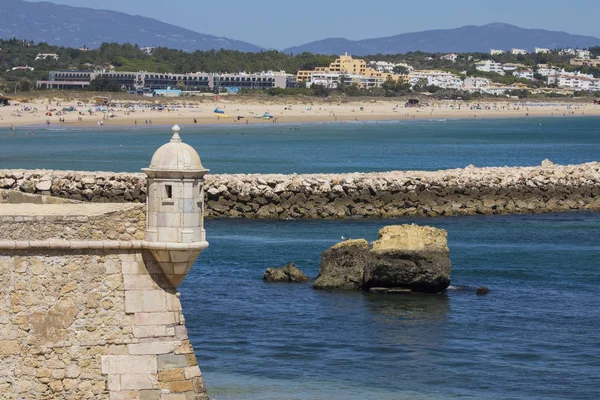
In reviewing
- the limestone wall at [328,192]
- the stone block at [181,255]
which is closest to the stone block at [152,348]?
the stone block at [181,255]

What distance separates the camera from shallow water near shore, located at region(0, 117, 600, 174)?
60062mm

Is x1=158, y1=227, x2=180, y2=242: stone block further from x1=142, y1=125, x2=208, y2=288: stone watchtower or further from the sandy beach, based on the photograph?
the sandy beach

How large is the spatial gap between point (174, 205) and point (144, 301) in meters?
0.96

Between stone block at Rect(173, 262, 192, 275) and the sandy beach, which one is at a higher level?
stone block at Rect(173, 262, 192, 275)

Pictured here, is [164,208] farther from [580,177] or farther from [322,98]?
[322,98]

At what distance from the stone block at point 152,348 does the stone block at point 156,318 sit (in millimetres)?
195

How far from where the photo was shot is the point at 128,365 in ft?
37.0

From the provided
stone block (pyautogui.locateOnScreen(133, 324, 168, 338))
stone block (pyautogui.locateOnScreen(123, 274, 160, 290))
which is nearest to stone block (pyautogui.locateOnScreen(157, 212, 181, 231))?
stone block (pyautogui.locateOnScreen(123, 274, 160, 290))

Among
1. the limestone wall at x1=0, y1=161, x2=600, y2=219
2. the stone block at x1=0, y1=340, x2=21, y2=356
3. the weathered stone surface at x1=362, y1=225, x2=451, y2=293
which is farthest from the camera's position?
the limestone wall at x1=0, y1=161, x2=600, y2=219

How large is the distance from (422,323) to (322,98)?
140 m

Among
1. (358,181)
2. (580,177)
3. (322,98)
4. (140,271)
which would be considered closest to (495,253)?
(358,181)

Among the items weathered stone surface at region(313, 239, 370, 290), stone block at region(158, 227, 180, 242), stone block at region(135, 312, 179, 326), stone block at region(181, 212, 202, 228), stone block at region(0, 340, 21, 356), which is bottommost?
weathered stone surface at region(313, 239, 370, 290)

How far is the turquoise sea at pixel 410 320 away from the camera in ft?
52.4

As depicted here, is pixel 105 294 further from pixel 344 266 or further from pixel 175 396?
pixel 344 266
